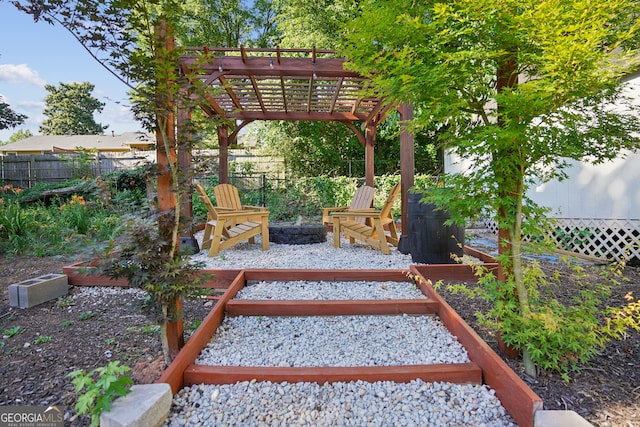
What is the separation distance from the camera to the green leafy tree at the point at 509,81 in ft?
4.39

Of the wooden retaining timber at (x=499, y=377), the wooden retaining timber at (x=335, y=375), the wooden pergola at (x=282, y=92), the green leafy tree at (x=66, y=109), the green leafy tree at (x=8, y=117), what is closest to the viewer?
the wooden retaining timber at (x=499, y=377)

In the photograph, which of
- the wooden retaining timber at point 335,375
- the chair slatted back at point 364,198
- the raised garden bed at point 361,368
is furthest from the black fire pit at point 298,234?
the wooden retaining timber at point 335,375

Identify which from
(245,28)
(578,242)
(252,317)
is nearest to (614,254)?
(578,242)

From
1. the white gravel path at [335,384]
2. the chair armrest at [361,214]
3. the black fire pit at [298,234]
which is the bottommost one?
the white gravel path at [335,384]

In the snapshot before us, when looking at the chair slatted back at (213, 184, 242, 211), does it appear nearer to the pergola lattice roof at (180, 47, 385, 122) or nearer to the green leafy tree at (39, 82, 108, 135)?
the pergola lattice roof at (180, 47, 385, 122)

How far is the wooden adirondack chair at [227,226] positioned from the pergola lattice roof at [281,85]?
1.22m

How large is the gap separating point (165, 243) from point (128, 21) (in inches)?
43.1

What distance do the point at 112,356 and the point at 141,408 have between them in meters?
0.80

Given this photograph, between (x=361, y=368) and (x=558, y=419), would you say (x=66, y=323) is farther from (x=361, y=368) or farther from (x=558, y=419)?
(x=558, y=419)

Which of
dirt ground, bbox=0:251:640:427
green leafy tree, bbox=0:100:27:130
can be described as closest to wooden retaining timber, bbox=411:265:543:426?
dirt ground, bbox=0:251:640:427

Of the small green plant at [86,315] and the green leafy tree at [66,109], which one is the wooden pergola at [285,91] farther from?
the green leafy tree at [66,109]

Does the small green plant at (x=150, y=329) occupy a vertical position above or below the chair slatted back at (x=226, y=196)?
below

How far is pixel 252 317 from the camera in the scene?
2.29 m

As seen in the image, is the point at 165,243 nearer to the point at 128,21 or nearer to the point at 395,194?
the point at 128,21
